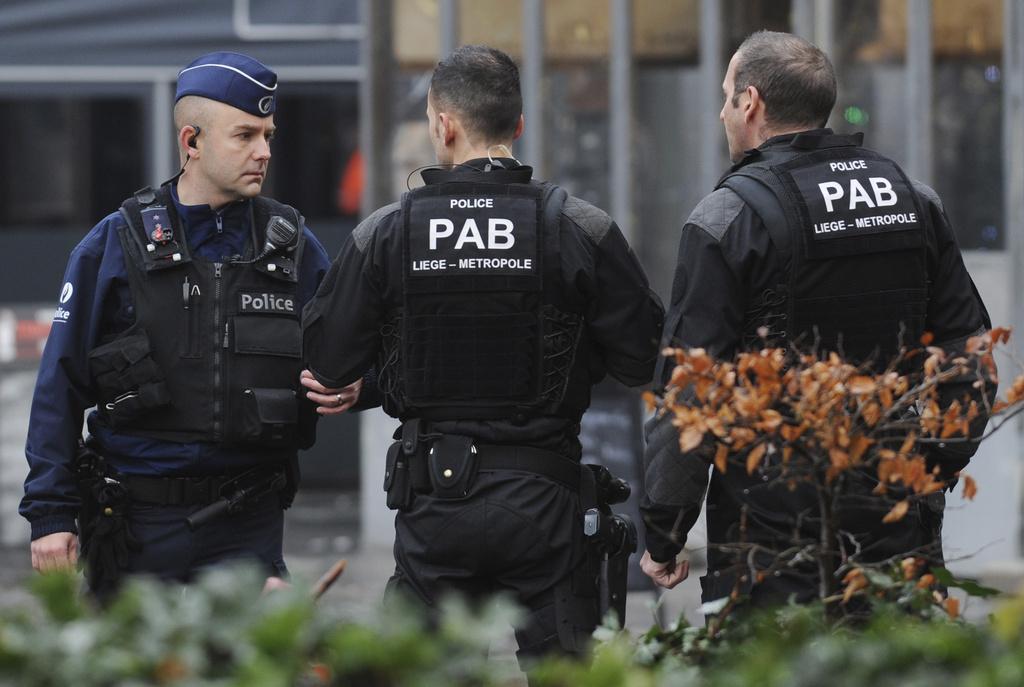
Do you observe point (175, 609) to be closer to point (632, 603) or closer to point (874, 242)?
point (874, 242)

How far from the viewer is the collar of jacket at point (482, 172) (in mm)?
4125

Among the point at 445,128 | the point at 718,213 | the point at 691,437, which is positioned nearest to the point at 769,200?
the point at 718,213

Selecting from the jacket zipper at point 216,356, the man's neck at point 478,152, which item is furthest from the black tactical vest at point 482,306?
the jacket zipper at point 216,356

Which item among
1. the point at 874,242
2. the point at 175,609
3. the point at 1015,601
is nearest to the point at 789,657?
the point at 1015,601

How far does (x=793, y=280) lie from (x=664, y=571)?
29.3 inches

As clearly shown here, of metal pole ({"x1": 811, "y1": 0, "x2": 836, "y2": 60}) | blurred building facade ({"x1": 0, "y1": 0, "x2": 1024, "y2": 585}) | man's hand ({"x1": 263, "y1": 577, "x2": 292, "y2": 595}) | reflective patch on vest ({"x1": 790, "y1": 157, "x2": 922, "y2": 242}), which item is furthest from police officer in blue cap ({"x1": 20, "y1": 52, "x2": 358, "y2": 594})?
metal pole ({"x1": 811, "y1": 0, "x2": 836, "y2": 60})

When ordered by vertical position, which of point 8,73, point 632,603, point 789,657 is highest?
point 8,73

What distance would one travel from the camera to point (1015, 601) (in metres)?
2.45

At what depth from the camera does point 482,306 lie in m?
4.08

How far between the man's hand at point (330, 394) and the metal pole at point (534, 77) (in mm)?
4507

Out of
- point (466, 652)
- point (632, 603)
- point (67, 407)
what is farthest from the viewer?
point (632, 603)

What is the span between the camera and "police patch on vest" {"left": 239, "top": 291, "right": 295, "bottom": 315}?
4473 millimetres

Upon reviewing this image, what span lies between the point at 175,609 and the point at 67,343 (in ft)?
7.08

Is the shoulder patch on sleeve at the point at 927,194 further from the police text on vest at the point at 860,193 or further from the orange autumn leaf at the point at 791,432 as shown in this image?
the orange autumn leaf at the point at 791,432
